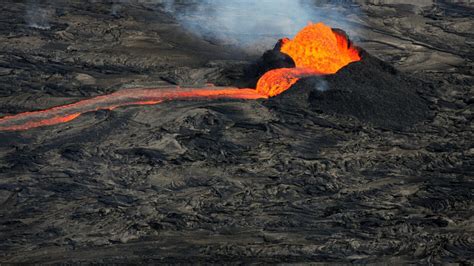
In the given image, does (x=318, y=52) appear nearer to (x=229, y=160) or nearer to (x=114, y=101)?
(x=114, y=101)

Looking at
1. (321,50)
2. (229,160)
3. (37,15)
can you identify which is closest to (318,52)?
(321,50)

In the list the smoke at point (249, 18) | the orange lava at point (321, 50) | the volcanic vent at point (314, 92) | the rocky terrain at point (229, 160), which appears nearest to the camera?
the rocky terrain at point (229, 160)

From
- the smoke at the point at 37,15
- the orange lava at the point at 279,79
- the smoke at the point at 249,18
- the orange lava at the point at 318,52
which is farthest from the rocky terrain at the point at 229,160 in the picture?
the orange lava at the point at 318,52

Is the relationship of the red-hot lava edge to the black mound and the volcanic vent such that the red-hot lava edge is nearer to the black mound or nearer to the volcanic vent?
the volcanic vent

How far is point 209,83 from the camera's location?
63.6 feet

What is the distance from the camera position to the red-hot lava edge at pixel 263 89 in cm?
1686

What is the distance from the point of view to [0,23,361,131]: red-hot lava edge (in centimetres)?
1686

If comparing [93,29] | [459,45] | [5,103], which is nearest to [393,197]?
[5,103]

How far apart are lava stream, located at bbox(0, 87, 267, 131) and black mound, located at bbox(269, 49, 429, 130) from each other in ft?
3.53

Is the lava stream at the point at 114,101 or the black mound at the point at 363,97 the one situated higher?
the black mound at the point at 363,97

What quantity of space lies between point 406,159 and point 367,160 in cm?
81

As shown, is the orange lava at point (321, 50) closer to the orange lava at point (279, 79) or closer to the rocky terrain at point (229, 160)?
the orange lava at point (279, 79)

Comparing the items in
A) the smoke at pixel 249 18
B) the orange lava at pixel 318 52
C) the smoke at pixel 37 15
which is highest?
the orange lava at pixel 318 52

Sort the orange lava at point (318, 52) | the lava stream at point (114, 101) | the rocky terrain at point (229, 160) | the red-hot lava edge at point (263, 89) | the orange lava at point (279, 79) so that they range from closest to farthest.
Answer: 1. the rocky terrain at point (229, 160)
2. the lava stream at point (114, 101)
3. the red-hot lava edge at point (263, 89)
4. the orange lava at point (279, 79)
5. the orange lava at point (318, 52)
